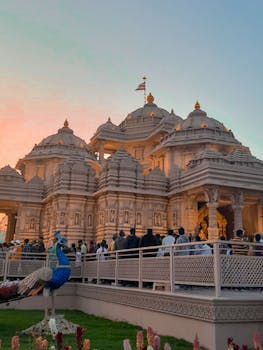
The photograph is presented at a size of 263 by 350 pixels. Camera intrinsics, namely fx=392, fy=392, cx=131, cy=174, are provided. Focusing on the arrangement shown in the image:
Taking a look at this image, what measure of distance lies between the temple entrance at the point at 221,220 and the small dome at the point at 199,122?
706cm

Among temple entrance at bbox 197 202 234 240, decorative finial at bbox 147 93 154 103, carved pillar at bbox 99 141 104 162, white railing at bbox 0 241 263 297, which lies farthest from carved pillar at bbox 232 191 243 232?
decorative finial at bbox 147 93 154 103

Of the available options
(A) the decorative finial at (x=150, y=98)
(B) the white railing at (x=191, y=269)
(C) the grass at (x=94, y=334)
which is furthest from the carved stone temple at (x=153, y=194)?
(A) the decorative finial at (x=150, y=98)

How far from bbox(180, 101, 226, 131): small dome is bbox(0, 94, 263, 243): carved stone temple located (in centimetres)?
21

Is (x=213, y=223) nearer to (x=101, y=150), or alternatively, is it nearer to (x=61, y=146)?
(x=101, y=150)

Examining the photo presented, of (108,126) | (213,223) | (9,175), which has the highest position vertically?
(108,126)

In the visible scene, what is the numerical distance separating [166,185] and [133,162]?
2590mm

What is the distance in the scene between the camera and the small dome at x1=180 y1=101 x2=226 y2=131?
30.4 m

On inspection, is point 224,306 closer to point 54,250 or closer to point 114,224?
point 54,250

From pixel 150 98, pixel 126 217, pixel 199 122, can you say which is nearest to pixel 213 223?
pixel 126 217

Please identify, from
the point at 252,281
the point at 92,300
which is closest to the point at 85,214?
the point at 92,300

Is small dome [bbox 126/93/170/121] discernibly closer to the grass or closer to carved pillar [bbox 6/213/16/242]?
carved pillar [bbox 6/213/16/242]

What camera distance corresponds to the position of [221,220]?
2634 centimetres

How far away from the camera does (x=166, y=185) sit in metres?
25.0

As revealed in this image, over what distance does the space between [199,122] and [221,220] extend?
8.52m
